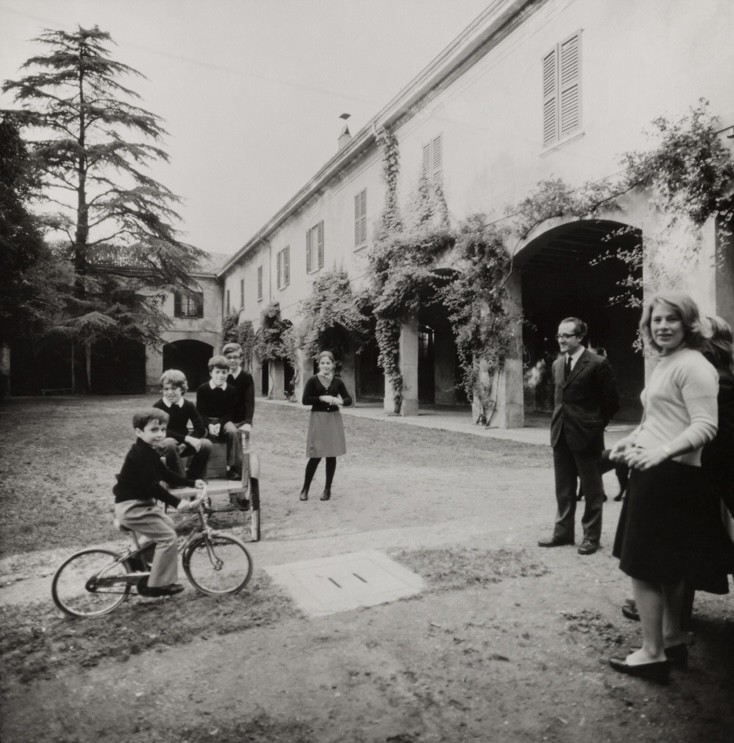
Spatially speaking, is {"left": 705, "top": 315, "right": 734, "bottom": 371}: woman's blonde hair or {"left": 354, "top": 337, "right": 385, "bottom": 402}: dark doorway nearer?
{"left": 705, "top": 315, "right": 734, "bottom": 371}: woman's blonde hair

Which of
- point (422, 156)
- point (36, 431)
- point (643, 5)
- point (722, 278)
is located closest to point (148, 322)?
point (722, 278)

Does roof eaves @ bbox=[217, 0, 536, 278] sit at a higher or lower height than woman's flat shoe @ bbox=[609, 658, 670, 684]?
higher

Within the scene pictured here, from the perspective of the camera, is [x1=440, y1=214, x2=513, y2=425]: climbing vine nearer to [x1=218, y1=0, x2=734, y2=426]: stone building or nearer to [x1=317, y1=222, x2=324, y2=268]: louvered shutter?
[x1=218, y1=0, x2=734, y2=426]: stone building

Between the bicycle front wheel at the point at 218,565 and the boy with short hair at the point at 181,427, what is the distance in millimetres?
1074

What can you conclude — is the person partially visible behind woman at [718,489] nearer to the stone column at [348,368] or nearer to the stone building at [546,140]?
the stone building at [546,140]

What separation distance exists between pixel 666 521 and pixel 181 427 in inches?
146

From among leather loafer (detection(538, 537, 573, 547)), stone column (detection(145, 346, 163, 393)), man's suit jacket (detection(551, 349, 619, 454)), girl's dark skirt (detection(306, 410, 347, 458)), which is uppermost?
stone column (detection(145, 346, 163, 393))

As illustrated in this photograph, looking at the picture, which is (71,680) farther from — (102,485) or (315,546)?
(102,485)

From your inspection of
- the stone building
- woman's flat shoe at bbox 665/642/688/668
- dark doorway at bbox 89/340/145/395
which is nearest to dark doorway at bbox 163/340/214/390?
dark doorway at bbox 89/340/145/395

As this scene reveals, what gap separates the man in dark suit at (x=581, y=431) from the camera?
409 centimetres

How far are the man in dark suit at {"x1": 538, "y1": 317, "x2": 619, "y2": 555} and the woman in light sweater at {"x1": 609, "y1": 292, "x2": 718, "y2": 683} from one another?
5.54ft

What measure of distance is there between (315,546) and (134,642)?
1.69 metres

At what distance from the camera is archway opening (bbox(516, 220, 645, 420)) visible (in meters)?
12.1

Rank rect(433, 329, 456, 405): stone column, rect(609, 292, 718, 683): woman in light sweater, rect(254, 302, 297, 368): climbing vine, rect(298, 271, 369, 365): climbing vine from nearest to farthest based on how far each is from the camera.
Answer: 1. rect(609, 292, 718, 683): woman in light sweater
2. rect(298, 271, 369, 365): climbing vine
3. rect(433, 329, 456, 405): stone column
4. rect(254, 302, 297, 368): climbing vine
